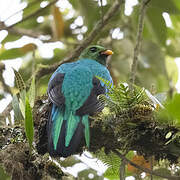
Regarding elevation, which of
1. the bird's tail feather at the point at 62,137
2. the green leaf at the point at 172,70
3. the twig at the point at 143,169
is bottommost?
the green leaf at the point at 172,70

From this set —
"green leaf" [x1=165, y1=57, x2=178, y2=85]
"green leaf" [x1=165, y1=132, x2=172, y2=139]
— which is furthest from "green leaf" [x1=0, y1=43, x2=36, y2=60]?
"green leaf" [x1=165, y1=132, x2=172, y2=139]

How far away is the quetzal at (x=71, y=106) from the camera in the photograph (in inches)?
129

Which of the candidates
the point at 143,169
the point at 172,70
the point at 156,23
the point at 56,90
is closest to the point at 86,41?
the point at 156,23

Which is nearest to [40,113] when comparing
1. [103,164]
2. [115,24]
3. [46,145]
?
[46,145]

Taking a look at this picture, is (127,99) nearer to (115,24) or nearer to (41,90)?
(41,90)

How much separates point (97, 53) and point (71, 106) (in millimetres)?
2175

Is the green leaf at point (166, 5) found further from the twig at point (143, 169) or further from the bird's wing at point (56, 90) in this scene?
the twig at point (143, 169)

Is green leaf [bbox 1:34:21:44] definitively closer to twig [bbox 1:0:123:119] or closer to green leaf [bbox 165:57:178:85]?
twig [bbox 1:0:123:119]

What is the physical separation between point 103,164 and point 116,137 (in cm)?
44

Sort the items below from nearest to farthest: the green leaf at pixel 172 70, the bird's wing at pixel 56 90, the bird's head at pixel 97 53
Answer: the bird's wing at pixel 56 90, the bird's head at pixel 97 53, the green leaf at pixel 172 70

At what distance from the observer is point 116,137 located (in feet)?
10.6

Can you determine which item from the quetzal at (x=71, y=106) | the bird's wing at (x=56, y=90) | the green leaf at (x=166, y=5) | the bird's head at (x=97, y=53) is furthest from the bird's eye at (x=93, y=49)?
the bird's wing at (x=56, y=90)

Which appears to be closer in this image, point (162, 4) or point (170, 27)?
point (162, 4)

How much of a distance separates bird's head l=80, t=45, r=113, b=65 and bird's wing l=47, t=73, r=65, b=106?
1.61 m
